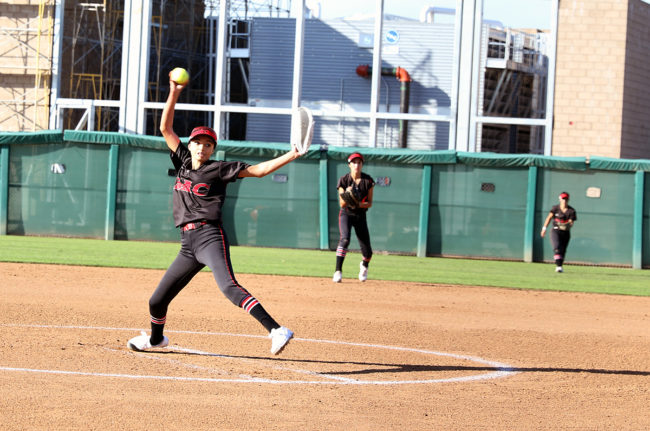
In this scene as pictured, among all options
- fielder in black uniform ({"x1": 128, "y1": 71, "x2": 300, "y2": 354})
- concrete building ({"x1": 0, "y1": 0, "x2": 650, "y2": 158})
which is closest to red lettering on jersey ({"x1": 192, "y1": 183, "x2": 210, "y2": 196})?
fielder in black uniform ({"x1": 128, "y1": 71, "x2": 300, "y2": 354})

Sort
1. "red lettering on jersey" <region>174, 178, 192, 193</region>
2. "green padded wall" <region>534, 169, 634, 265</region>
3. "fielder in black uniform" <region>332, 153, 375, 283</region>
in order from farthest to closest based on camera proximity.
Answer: "green padded wall" <region>534, 169, 634, 265</region>, "fielder in black uniform" <region>332, 153, 375, 283</region>, "red lettering on jersey" <region>174, 178, 192, 193</region>

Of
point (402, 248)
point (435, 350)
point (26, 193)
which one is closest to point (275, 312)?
point (435, 350)

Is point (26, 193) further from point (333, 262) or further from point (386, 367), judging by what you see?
point (386, 367)

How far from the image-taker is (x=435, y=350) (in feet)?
27.0

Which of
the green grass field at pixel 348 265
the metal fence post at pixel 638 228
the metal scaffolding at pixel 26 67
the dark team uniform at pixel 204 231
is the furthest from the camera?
the metal scaffolding at pixel 26 67

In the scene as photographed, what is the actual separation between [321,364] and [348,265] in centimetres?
1112

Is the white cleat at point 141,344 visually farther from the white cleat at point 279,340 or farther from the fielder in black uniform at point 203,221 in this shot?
the white cleat at point 279,340

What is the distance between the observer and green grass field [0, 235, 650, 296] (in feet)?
51.8

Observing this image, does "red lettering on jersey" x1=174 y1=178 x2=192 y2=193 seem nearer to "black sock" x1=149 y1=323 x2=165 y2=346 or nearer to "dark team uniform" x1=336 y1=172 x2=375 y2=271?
"black sock" x1=149 y1=323 x2=165 y2=346

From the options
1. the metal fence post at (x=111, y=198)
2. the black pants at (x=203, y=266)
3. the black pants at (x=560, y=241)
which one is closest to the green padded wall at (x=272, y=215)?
the metal fence post at (x=111, y=198)

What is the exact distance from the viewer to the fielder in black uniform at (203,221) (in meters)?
6.79

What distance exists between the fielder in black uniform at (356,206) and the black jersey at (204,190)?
6.83 m

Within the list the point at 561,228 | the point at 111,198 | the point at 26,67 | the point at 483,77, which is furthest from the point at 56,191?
the point at 483,77

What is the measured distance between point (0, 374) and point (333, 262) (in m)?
12.9
